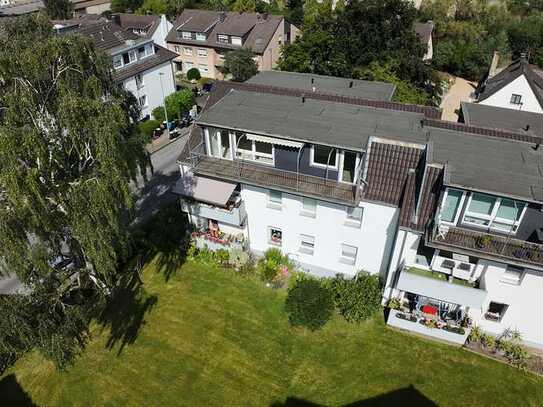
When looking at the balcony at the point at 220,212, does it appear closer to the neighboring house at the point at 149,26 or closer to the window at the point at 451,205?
the window at the point at 451,205

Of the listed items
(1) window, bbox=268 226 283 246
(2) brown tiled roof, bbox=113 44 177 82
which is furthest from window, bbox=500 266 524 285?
(2) brown tiled roof, bbox=113 44 177 82

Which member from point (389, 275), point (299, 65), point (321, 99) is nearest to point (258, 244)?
point (389, 275)

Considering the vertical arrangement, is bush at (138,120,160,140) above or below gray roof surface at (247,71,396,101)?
below

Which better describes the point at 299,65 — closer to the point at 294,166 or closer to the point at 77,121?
the point at 294,166

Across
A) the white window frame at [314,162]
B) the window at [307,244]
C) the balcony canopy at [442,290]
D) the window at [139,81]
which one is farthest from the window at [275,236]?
the window at [139,81]

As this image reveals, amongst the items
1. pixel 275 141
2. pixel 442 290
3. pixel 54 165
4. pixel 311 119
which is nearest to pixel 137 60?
pixel 311 119

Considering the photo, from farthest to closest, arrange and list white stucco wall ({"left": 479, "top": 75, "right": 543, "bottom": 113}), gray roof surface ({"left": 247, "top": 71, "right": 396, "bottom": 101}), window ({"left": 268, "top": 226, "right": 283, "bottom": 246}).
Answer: white stucco wall ({"left": 479, "top": 75, "right": 543, "bottom": 113}), gray roof surface ({"left": 247, "top": 71, "right": 396, "bottom": 101}), window ({"left": 268, "top": 226, "right": 283, "bottom": 246})

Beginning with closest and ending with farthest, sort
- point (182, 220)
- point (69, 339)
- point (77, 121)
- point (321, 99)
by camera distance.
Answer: point (77, 121), point (69, 339), point (321, 99), point (182, 220)

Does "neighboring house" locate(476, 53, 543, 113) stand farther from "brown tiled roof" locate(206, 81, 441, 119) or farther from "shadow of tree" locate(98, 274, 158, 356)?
"shadow of tree" locate(98, 274, 158, 356)

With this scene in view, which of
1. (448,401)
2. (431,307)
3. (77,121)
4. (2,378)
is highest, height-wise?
(77,121)
